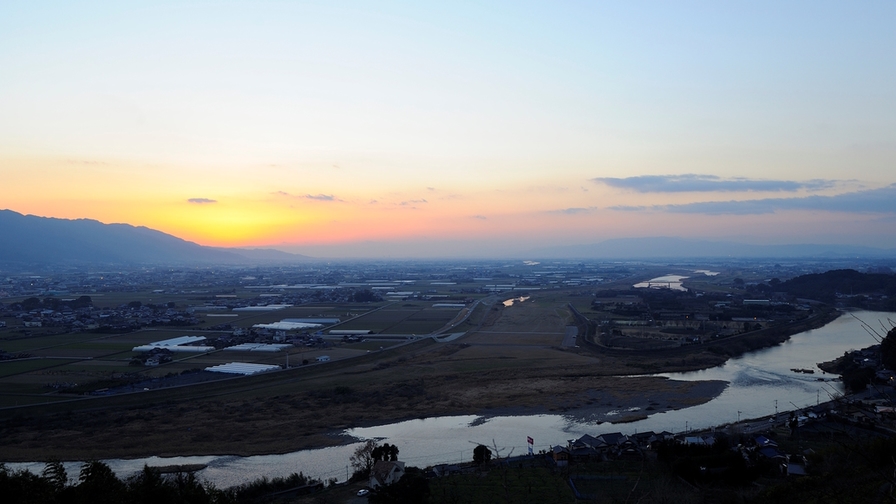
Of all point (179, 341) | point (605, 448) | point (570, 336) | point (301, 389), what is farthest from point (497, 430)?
point (179, 341)

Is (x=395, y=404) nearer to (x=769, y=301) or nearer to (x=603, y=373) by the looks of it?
(x=603, y=373)

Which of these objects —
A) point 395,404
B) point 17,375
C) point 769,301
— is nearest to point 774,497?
point 395,404

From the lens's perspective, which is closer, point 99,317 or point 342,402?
point 342,402

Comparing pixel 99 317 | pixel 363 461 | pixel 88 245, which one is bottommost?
pixel 363 461

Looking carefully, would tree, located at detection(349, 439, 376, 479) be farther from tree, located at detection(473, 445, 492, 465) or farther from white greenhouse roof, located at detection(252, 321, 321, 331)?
white greenhouse roof, located at detection(252, 321, 321, 331)

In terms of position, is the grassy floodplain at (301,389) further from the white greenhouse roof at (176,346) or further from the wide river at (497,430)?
the white greenhouse roof at (176,346)

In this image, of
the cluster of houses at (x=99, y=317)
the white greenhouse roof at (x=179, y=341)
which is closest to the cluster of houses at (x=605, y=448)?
the white greenhouse roof at (x=179, y=341)

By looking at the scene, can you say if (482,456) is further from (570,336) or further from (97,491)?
(570,336)

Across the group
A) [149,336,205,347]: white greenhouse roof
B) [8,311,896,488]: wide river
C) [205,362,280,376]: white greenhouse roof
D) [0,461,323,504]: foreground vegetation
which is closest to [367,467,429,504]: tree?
[8,311,896,488]: wide river
